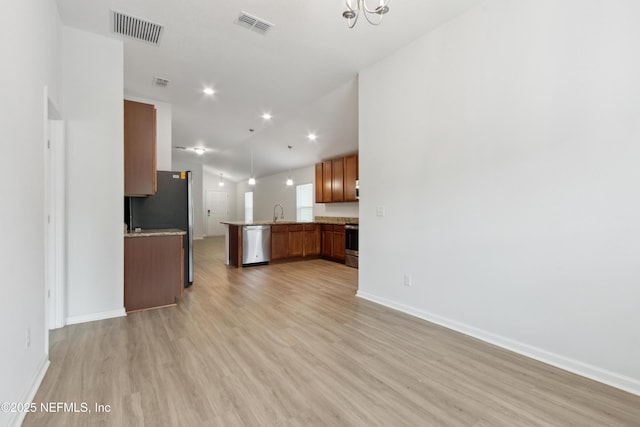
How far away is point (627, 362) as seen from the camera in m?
1.87

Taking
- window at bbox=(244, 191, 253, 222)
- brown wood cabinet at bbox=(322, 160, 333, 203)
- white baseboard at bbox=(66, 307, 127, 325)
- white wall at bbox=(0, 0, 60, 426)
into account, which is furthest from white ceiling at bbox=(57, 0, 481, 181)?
window at bbox=(244, 191, 253, 222)

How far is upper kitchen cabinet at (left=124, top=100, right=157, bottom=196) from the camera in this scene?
339 cm

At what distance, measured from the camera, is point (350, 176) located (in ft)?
21.4

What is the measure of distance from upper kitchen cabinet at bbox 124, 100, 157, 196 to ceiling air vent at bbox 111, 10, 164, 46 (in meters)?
0.72

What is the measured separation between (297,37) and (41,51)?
87.9 inches

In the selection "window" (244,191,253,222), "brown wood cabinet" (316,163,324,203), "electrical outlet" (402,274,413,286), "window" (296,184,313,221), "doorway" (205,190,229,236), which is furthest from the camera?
"doorway" (205,190,229,236)

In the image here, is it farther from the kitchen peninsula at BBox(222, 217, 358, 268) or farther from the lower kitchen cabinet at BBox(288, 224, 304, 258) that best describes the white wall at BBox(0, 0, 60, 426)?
the lower kitchen cabinet at BBox(288, 224, 304, 258)

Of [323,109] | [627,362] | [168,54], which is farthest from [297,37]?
[627,362]

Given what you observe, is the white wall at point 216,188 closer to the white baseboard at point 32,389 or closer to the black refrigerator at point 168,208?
the black refrigerator at point 168,208

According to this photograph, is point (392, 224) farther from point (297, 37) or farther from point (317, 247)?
point (317, 247)

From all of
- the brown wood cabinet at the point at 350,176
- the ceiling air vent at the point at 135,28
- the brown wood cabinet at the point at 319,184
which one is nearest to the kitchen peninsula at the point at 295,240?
the brown wood cabinet at the point at 350,176

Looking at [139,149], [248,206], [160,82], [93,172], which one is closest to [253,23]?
[139,149]

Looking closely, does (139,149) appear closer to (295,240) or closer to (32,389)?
(32,389)

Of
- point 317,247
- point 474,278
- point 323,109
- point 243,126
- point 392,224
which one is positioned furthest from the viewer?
point 317,247
